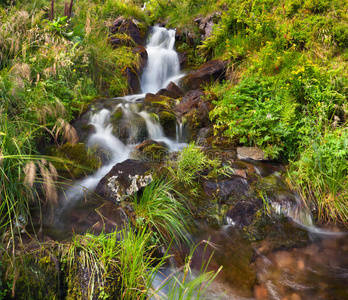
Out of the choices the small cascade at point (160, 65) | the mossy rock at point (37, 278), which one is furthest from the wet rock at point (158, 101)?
the mossy rock at point (37, 278)

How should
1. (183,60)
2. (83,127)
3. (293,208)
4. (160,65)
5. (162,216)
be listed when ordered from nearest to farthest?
(162,216)
(293,208)
(83,127)
(160,65)
(183,60)

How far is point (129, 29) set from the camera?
10312 millimetres

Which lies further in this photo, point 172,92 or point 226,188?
point 172,92

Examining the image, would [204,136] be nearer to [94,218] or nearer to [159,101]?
[159,101]

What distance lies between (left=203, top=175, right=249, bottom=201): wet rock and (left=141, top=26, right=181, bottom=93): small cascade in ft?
18.0

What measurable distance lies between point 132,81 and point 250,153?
5.06m

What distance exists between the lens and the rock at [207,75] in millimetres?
7340

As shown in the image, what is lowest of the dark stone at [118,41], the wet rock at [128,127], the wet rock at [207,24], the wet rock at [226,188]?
the wet rock at [226,188]

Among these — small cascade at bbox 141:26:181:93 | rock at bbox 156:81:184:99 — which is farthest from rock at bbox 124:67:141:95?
rock at bbox 156:81:184:99

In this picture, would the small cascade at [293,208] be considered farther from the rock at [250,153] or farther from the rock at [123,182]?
the rock at [123,182]

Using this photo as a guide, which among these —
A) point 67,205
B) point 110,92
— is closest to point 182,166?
point 67,205

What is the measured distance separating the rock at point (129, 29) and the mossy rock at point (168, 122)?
5982mm

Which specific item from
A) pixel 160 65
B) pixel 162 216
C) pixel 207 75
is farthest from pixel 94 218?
pixel 160 65

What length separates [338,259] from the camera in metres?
3.07
